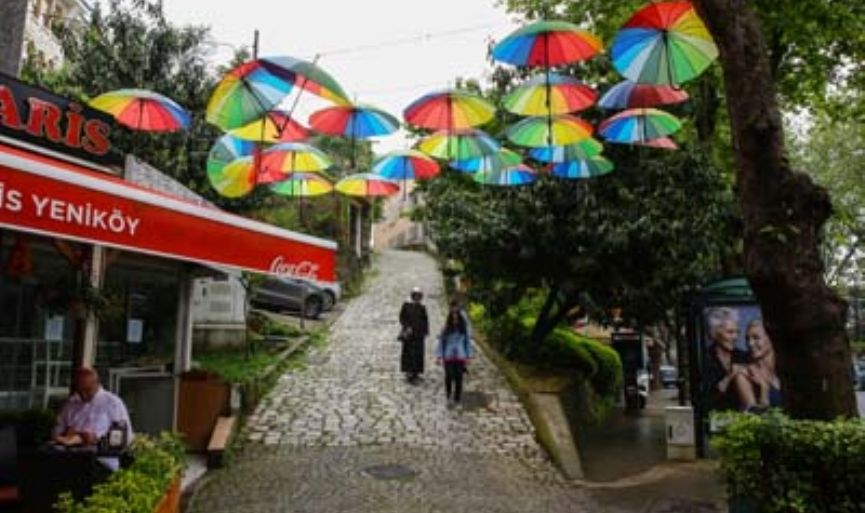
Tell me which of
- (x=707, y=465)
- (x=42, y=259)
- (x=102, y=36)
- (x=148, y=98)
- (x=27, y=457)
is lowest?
(x=707, y=465)

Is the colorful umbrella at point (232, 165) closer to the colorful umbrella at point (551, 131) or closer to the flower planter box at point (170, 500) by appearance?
the colorful umbrella at point (551, 131)

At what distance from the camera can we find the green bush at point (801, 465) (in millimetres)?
4750

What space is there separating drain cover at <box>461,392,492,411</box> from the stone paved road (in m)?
0.11

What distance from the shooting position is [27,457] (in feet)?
18.3

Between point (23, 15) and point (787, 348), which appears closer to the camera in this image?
point (787, 348)

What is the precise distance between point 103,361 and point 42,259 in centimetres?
195

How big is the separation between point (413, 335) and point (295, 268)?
6705 millimetres

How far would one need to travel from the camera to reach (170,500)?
6.21 meters

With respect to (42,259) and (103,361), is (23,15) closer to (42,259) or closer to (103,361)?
(42,259)

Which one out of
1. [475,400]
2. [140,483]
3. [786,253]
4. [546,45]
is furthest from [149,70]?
[786,253]

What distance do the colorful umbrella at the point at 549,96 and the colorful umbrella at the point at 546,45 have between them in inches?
35.8

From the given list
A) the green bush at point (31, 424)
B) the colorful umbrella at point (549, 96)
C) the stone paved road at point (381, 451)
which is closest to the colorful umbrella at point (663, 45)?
the colorful umbrella at point (549, 96)

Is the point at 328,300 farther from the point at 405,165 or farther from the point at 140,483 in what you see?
the point at 140,483

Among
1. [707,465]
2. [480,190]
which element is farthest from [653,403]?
[707,465]
